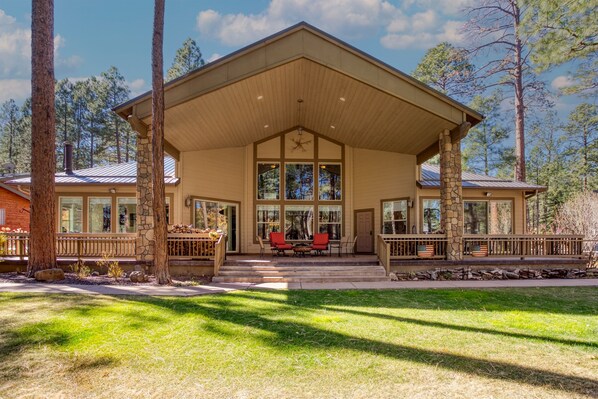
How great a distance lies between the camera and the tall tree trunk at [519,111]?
16750 millimetres

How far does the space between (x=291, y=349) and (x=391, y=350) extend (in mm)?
1033

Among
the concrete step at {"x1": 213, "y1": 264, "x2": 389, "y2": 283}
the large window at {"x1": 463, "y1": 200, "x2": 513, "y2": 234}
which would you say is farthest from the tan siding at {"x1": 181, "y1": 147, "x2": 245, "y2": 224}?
the large window at {"x1": 463, "y1": 200, "x2": 513, "y2": 234}

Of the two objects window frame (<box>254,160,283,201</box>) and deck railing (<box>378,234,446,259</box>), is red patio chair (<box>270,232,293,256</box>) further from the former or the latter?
deck railing (<box>378,234,446,259</box>)

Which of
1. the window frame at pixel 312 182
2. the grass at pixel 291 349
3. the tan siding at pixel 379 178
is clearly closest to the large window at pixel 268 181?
the window frame at pixel 312 182

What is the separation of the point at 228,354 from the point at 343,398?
1.34 metres

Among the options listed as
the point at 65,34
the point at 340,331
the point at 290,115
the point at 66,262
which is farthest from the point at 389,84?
the point at 65,34

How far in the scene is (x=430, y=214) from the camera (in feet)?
40.6

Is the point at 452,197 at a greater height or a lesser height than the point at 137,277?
greater

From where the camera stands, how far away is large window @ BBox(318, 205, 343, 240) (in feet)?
46.3

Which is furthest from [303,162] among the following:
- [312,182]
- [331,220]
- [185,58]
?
[185,58]

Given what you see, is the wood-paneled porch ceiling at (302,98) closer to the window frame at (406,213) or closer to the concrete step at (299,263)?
the window frame at (406,213)

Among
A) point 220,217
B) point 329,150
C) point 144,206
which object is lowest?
point 220,217

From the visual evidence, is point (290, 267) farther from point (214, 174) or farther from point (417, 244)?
point (214, 174)

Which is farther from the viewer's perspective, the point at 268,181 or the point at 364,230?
the point at 268,181
